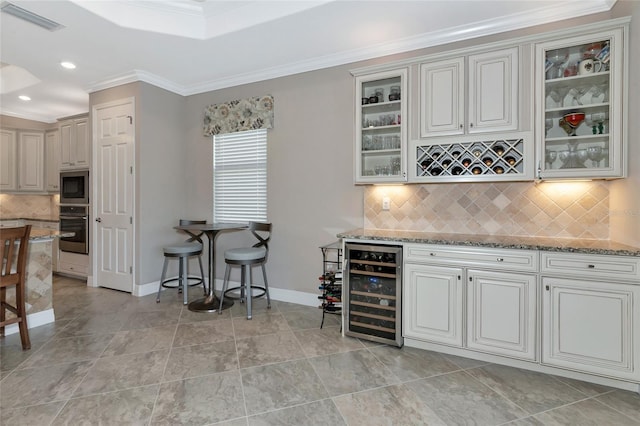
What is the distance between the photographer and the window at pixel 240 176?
404 centimetres

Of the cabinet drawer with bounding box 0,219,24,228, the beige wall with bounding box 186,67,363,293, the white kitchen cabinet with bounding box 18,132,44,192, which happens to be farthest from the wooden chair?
the white kitchen cabinet with bounding box 18,132,44,192

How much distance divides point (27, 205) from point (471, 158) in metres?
7.31

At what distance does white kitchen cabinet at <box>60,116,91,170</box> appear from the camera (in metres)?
4.78

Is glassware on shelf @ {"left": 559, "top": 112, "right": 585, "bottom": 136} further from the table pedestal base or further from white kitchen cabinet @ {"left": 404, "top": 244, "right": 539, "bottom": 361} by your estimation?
the table pedestal base

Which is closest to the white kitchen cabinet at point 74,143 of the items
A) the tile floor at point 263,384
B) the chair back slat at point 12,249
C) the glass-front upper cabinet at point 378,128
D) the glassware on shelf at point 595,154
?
the chair back slat at point 12,249

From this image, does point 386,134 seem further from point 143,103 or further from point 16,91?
point 16,91

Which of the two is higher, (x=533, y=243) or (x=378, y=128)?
(x=378, y=128)

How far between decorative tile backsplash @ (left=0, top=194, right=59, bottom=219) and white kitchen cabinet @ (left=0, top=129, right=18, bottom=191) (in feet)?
1.44

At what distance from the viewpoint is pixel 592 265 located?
2080 mm

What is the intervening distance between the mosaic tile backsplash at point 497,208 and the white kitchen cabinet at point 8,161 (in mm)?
5988

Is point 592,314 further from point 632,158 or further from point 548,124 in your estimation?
point 548,124

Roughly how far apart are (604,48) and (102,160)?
18.1 feet

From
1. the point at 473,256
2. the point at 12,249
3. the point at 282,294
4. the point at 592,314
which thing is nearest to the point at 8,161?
the point at 12,249

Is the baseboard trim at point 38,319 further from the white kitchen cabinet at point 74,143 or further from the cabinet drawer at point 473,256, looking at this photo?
the cabinet drawer at point 473,256
